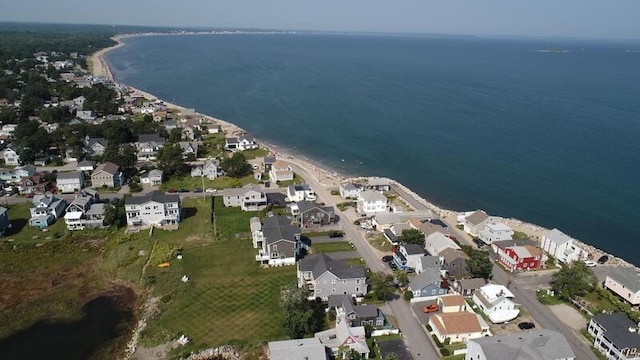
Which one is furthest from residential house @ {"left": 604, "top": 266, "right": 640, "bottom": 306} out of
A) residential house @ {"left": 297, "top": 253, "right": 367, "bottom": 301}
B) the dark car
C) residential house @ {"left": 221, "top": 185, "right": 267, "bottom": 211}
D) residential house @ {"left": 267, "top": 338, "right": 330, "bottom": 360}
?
residential house @ {"left": 221, "top": 185, "right": 267, "bottom": 211}

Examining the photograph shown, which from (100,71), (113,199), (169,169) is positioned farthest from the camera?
(100,71)

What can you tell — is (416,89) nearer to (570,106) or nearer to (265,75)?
(570,106)

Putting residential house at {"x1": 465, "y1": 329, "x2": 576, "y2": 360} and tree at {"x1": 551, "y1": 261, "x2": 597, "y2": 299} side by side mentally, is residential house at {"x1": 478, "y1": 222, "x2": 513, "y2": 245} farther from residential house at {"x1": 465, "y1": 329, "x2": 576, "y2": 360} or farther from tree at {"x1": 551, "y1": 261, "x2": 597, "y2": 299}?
residential house at {"x1": 465, "y1": 329, "x2": 576, "y2": 360}

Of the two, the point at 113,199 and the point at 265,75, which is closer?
the point at 113,199

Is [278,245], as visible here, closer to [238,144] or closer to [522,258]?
[522,258]

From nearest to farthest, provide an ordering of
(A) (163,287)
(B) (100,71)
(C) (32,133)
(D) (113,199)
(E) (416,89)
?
(A) (163,287), (D) (113,199), (C) (32,133), (E) (416,89), (B) (100,71)

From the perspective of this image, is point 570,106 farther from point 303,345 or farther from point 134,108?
point 303,345

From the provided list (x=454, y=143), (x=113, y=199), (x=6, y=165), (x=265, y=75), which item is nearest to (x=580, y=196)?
(x=454, y=143)

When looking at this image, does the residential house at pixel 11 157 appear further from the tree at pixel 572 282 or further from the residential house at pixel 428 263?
the tree at pixel 572 282
